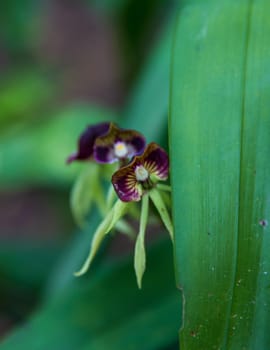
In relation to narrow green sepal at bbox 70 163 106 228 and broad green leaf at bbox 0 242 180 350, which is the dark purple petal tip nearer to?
narrow green sepal at bbox 70 163 106 228

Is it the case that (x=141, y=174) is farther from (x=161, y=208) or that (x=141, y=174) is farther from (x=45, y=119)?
(x=45, y=119)

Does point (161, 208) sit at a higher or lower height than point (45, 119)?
higher

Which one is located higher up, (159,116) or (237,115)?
(237,115)

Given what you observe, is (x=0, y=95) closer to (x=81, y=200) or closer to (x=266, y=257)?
(x=81, y=200)

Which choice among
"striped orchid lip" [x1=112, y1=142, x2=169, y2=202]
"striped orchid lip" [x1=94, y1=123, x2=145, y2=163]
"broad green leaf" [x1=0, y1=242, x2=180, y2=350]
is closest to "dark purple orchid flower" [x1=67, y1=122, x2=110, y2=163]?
"striped orchid lip" [x1=94, y1=123, x2=145, y2=163]

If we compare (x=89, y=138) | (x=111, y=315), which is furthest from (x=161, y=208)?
(x=111, y=315)

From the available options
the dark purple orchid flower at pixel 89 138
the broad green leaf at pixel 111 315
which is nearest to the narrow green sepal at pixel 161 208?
the dark purple orchid flower at pixel 89 138

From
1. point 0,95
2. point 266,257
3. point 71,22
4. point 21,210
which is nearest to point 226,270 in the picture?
point 266,257
